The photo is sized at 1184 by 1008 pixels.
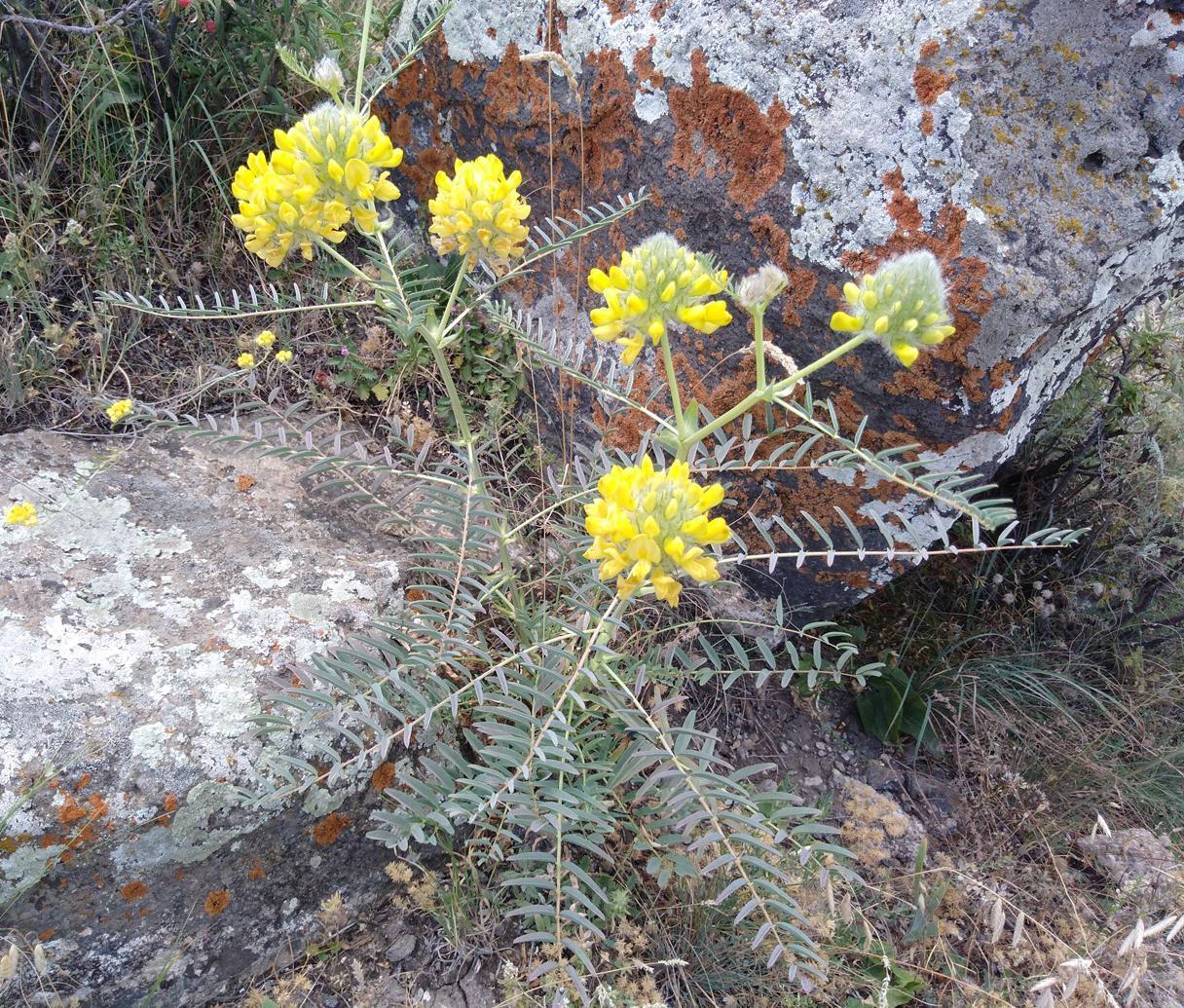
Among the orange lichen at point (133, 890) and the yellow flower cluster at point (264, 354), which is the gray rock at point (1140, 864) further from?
the yellow flower cluster at point (264, 354)

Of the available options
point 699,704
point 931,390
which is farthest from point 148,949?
point 931,390

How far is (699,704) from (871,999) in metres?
0.83

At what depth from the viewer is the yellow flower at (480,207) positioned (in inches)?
64.3

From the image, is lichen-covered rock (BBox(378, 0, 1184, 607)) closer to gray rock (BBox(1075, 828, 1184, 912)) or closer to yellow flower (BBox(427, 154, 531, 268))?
yellow flower (BBox(427, 154, 531, 268))

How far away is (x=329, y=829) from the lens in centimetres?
175

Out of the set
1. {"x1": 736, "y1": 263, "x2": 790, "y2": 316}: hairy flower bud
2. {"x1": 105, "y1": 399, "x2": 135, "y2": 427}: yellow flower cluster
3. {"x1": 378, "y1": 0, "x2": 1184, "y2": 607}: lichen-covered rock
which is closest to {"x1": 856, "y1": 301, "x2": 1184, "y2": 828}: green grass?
{"x1": 378, "y1": 0, "x2": 1184, "y2": 607}: lichen-covered rock

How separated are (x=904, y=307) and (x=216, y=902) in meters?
1.70

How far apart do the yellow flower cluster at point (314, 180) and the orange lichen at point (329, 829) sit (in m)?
1.14

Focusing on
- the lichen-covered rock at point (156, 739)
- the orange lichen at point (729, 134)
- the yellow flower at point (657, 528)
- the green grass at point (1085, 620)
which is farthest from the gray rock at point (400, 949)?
the orange lichen at point (729, 134)

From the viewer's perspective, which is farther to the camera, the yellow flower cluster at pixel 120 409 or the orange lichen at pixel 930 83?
the yellow flower cluster at pixel 120 409

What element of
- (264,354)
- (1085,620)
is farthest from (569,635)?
(1085,620)

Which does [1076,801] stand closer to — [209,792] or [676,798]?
[676,798]

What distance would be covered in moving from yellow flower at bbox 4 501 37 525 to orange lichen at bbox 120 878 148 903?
2.90ft

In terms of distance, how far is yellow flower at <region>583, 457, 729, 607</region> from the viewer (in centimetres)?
130
